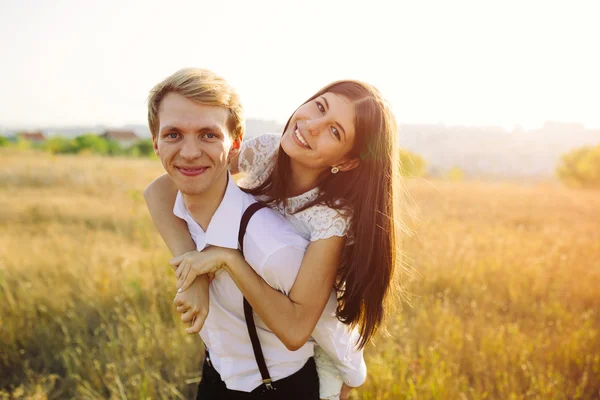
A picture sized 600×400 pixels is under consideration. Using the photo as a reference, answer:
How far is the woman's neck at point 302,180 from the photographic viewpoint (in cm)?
198

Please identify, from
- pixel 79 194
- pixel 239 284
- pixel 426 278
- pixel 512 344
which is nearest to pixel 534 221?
pixel 426 278

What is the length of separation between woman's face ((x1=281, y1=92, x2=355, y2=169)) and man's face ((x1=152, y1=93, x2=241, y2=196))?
35 cm

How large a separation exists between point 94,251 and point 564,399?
4696 millimetres

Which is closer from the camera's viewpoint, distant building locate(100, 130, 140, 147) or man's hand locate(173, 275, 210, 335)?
man's hand locate(173, 275, 210, 335)

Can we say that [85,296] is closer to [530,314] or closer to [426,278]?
[426,278]

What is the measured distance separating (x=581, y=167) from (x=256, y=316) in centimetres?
3628

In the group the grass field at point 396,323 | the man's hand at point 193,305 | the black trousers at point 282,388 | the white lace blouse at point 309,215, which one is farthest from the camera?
the grass field at point 396,323

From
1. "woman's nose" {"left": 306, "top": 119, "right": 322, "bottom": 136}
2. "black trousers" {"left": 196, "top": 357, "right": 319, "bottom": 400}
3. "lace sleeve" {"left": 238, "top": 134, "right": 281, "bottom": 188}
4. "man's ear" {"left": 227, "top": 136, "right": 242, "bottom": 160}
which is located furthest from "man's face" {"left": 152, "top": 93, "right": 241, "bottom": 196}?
"black trousers" {"left": 196, "top": 357, "right": 319, "bottom": 400}

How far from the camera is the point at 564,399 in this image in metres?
2.74

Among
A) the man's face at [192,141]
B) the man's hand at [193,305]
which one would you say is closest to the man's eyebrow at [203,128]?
the man's face at [192,141]

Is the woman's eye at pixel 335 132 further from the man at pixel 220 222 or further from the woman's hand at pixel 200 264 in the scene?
the woman's hand at pixel 200 264

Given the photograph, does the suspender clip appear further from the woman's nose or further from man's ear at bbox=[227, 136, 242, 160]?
the woman's nose

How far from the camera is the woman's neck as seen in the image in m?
1.98

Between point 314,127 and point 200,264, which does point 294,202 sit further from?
point 200,264
